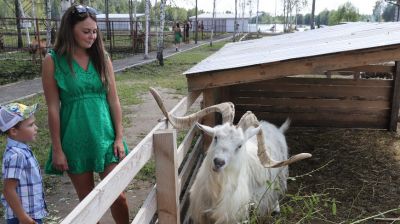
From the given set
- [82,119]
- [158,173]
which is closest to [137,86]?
[158,173]

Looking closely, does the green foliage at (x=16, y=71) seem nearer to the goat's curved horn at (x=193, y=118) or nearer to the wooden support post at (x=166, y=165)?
the goat's curved horn at (x=193, y=118)

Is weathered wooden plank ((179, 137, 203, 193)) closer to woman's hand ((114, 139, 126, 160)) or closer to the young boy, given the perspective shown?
woman's hand ((114, 139, 126, 160))

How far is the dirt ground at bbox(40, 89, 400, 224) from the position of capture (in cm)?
468

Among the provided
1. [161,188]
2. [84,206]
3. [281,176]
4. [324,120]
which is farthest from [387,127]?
[84,206]

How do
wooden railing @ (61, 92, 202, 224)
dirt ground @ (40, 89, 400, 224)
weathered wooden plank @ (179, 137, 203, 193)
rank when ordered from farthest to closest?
dirt ground @ (40, 89, 400, 224) → weathered wooden plank @ (179, 137, 203, 193) → wooden railing @ (61, 92, 202, 224)

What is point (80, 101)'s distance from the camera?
2904mm

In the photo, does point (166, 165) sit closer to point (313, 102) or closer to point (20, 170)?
point (20, 170)

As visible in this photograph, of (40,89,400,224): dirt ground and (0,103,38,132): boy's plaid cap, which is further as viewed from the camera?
(40,89,400,224): dirt ground

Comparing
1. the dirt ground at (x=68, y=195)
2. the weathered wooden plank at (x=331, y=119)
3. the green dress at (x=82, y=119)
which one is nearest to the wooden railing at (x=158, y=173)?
the green dress at (x=82, y=119)

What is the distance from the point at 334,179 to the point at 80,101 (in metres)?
4.14

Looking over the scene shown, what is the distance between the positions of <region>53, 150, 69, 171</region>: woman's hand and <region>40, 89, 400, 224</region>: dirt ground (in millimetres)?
1566

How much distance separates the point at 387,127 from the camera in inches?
323

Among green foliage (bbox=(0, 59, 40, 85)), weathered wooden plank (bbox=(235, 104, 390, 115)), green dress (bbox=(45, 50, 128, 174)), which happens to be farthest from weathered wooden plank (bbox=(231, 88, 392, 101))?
green foliage (bbox=(0, 59, 40, 85))

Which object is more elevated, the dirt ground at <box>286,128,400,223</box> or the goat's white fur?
the goat's white fur
